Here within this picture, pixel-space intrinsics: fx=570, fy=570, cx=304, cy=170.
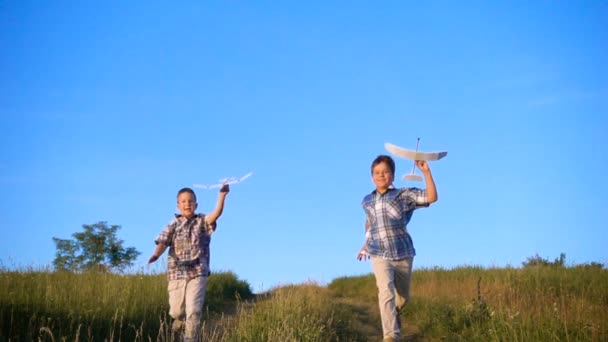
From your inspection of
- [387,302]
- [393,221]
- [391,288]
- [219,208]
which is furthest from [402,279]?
[219,208]

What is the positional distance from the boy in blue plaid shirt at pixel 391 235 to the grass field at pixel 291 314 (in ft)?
3.29

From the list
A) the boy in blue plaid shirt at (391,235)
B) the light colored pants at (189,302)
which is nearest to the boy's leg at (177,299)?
the light colored pants at (189,302)

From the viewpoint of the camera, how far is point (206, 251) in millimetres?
7418

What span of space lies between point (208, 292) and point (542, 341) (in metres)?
9.04

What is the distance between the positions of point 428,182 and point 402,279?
1286mm

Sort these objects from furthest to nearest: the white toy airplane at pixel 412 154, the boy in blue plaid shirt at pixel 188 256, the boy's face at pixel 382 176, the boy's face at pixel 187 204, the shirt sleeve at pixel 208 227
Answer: the boy's face at pixel 187 204 → the shirt sleeve at pixel 208 227 → the boy's face at pixel 382 176 → the boy in blue plaid shirt at pixel 188 256 → the white toy airplane at pixel 412 154

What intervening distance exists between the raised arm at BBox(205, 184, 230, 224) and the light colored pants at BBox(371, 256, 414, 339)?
199 centimetres

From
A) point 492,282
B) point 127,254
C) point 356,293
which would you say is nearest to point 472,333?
point 492,282

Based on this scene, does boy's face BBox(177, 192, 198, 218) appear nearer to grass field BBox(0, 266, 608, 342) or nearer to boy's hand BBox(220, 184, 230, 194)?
boy's hand BBox(220, 184, 230, 194)

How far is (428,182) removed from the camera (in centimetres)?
672

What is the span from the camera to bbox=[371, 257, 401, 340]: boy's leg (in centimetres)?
661

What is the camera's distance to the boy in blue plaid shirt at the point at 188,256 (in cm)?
706

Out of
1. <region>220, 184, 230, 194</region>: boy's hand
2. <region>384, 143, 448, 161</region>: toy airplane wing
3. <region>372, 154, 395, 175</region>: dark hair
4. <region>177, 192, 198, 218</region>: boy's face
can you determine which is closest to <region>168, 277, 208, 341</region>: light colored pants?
<region>177, 192, 198, 218</region>: boy's face

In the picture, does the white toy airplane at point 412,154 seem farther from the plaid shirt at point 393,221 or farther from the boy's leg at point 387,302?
the boy's leg at point 387,302
